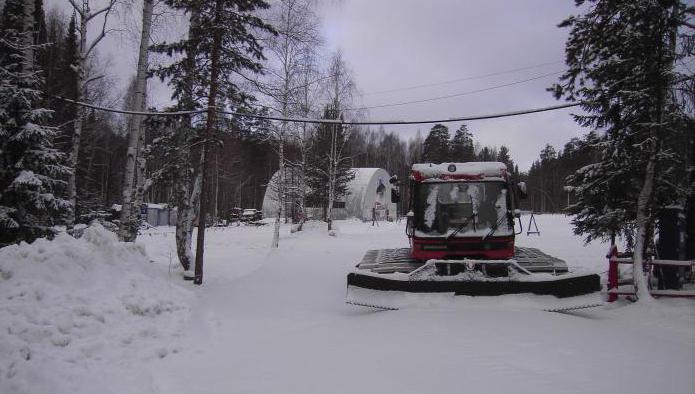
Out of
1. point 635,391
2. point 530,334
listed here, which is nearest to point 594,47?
point 530,334

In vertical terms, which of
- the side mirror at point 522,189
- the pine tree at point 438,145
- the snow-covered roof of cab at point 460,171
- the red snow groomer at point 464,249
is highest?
the pine tree at point 438,145

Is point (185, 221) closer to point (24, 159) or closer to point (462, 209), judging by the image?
point (24, 159)

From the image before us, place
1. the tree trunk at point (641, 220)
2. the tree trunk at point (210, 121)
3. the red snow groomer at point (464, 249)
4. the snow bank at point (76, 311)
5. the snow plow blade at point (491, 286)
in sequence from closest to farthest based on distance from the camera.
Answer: the snow bank at point (76, 311) → the snow plow blade at point (491, 286) → the red snow groomer at point (464, 249) → the tree trunk at point (641, 220) → the tree trunk at point (210, 121)

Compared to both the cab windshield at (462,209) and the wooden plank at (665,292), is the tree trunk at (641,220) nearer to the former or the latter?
the wooden plank at (665,292)

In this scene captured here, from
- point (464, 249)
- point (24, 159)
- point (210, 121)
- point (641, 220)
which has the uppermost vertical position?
point (210, 121)

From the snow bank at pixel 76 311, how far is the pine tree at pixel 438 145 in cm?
5641

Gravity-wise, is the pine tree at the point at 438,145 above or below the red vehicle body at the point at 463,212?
above

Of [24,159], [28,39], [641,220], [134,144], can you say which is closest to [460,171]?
[641,220]

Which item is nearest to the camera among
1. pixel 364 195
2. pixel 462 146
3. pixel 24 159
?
pixel 24 159

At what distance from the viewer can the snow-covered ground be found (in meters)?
A: 4.50

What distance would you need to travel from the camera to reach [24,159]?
9625 millimetres

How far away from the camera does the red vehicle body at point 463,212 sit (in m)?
8.23

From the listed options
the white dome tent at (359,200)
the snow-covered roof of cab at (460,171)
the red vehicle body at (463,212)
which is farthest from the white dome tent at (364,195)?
the red vehicle body at (463,212)

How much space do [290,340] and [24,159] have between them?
300 inches
